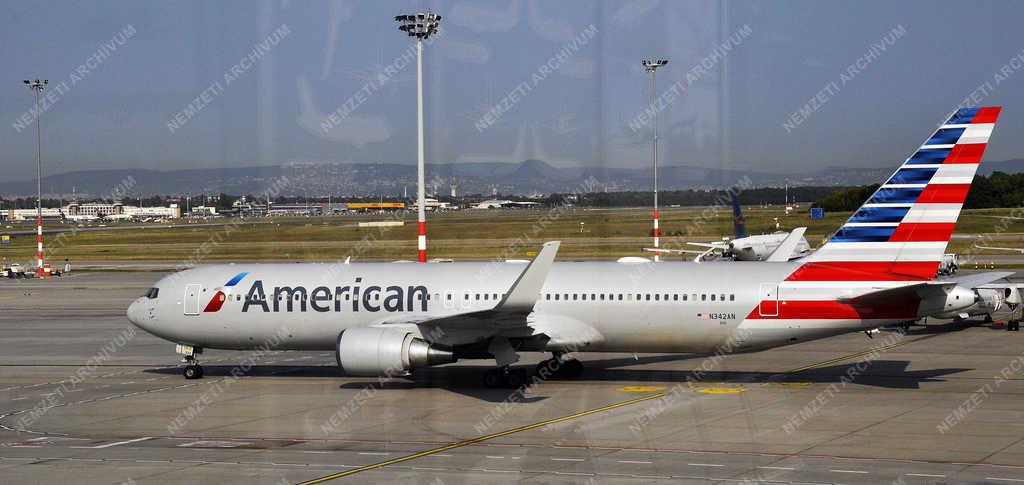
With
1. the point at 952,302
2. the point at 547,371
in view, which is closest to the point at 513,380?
the point at 547,371

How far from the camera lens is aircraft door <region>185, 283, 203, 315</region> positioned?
94.3 ft

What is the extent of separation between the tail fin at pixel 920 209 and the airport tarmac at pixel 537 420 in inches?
124

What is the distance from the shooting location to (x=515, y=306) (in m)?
23.4

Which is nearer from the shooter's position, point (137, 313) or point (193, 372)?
point (193, 372)

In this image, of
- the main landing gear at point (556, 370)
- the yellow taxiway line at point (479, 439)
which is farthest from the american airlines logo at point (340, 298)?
the yellow taxiway line at point (479, 439)

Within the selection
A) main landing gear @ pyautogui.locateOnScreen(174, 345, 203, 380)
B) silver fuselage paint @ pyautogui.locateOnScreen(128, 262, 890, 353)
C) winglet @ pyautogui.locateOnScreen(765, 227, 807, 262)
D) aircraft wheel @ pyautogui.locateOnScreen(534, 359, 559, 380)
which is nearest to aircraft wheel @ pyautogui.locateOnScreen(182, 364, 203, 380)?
main landing gear @ pyautogui.locateOnScreen(174, 345, 203, 380)

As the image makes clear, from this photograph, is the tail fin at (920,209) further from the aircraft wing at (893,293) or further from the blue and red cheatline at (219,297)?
the blue and red cheatline at (219,297)

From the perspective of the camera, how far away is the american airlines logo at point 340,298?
27406 mm

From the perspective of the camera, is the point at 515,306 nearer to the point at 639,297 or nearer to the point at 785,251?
the point at 639,297

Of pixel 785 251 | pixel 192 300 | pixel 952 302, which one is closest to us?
pixel 952 302

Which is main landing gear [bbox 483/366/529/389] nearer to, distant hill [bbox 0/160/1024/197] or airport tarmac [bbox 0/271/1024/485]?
airport tarmac [bbox 0/271/1024/485]

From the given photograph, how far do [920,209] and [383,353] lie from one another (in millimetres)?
13990

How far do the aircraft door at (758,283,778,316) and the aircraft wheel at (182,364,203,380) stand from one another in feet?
53.2

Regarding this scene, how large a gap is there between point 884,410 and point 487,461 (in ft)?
32.4
